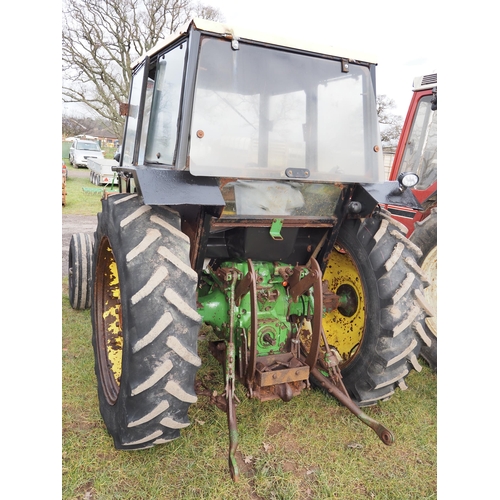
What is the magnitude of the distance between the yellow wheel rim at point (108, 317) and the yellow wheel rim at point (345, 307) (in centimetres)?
169

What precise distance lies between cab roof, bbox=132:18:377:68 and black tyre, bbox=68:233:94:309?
2417mm

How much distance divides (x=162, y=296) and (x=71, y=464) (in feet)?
4.11

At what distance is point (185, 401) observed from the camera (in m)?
2.30

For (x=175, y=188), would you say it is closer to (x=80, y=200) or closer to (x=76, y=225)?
(x=76, y=225)

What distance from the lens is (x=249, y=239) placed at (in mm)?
3041

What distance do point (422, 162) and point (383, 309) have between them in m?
2.47

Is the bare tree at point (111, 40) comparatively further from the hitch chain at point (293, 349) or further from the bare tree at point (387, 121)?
the hitch chain at point (293, 349)

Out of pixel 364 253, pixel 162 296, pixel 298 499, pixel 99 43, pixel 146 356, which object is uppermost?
pixel 99 43

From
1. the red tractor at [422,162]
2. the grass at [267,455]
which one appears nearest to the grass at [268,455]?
the grass at [267,455]

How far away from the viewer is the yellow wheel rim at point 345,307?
338 cm

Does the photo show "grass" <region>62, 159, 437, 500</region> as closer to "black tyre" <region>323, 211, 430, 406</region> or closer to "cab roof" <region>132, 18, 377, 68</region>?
"black tyre" <region>323, 211, 430, 406</region>

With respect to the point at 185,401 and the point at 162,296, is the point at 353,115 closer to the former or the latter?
the point at 162,296

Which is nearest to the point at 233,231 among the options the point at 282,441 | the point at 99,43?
the point at 282,441

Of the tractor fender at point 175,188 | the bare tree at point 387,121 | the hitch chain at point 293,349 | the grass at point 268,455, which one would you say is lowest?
the grass at point 268,455
